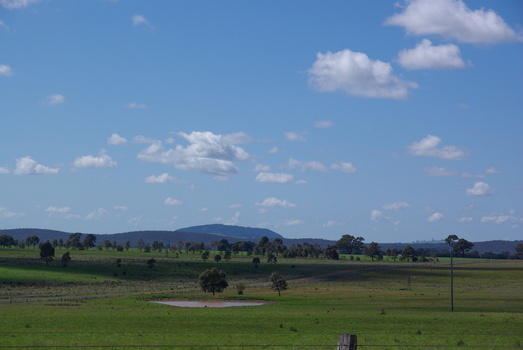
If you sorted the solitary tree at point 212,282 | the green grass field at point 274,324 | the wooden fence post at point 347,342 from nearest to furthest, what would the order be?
the wooden fence post at point 347,342 < the green grass field at point 274,324 < the solitary tree at point 212,282

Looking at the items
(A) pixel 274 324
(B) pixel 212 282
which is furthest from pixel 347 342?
(B) pixel 212 282

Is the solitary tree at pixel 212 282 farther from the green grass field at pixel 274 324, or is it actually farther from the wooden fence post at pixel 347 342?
the wooden fence post at pixel 347 342

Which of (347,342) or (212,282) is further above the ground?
(347,342)

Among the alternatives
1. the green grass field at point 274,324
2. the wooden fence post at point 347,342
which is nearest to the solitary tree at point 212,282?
the green grass field at point 274,324

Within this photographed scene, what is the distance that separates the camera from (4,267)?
172 m

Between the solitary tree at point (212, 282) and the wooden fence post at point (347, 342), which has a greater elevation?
the wooden fence post at point (347, 342)

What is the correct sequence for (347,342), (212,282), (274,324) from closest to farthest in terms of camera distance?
(347,342), (274,324), (212,282)

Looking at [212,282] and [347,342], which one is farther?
[212,282]

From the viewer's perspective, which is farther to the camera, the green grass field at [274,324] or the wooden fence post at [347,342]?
the green grass field at [274,324]

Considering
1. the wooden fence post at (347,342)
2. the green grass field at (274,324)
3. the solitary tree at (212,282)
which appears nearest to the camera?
the wooden fence post at (347,342)

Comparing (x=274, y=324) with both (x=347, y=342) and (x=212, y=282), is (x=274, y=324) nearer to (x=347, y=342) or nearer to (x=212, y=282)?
(x=347, y=342)

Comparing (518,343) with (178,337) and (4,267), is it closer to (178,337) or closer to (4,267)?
(178,337)

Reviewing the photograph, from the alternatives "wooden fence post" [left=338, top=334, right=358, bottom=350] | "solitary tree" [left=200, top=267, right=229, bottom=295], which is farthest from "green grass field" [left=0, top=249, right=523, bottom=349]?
"wooden fence post" [left=338, top=334, right=358, bottom=350]

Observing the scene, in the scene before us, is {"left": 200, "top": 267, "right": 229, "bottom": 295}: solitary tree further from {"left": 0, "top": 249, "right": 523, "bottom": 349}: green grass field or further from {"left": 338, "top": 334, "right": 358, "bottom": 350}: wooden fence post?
{"left": 338, "top": 334, "right": 358, "bottom": 350}: wooden fence post
